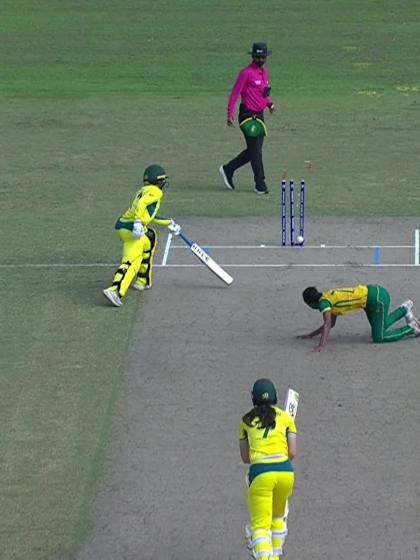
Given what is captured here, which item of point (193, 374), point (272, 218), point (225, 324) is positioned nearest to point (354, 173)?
point (272, 218)

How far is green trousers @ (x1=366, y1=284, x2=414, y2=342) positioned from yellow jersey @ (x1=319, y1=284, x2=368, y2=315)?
0.35 ft

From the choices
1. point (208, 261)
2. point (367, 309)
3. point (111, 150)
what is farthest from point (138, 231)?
point (111, 150)

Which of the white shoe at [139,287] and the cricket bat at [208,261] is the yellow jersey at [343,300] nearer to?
the cricket bat at [208,261]

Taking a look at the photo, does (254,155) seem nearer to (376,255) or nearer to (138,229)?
(376,255)

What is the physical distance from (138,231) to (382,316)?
12.1ft

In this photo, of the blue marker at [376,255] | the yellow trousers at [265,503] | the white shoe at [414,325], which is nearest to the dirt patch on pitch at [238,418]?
the white shoe at [414,325]

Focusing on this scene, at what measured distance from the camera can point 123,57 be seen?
42.0 meters

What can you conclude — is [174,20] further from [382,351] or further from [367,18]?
[382,351]

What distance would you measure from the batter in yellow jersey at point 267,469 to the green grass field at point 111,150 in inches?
76.4

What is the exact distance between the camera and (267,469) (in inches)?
512

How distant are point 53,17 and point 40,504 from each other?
34563 mm

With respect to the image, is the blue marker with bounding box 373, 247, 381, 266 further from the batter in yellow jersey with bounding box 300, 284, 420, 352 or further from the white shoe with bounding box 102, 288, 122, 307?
the white shoe with bounding box 102, 288, 122, 307

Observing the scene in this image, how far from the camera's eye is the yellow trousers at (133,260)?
2069cm

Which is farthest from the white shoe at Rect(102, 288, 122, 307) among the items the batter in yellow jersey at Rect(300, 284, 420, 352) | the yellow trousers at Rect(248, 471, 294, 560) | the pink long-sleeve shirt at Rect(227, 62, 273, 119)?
the yellow trousers at Rect(248, 471, 294, 560)
